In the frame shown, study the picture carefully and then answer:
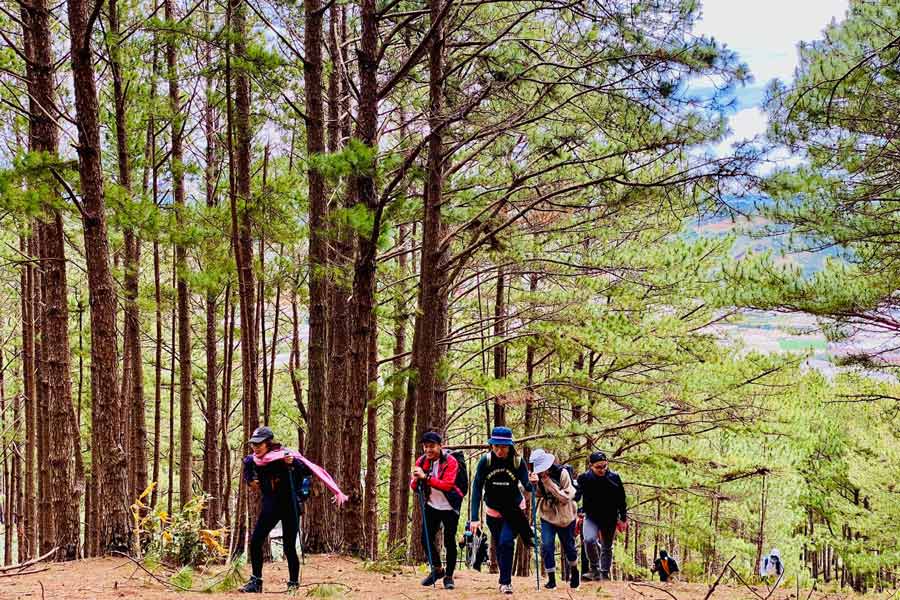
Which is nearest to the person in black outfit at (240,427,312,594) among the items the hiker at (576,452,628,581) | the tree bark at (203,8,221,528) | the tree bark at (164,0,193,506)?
the hiker at (576,452,628,581)

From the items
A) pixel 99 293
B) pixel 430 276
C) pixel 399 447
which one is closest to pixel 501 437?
pixel 430 276

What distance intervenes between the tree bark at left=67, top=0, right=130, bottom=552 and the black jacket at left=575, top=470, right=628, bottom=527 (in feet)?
18.7

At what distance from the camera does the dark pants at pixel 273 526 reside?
7422mm

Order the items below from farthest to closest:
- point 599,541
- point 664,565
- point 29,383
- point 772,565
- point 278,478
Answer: point 772,565 < point 29,383 < point 664,565 < point 599,541 < point 278,478

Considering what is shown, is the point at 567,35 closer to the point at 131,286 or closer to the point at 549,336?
the point at 549,336

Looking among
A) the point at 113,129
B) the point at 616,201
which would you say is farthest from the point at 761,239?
the point at 113,129

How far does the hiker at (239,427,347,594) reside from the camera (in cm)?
742

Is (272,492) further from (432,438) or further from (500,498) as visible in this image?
(500,498)

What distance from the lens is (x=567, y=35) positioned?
1077 cm

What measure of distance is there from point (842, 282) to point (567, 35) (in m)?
6.12

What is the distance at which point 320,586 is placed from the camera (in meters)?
7.55

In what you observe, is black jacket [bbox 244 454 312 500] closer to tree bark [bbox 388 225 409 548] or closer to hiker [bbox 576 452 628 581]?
hiker [bbox 576 452 628 581]

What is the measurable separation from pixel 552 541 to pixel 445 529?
53.2 inches

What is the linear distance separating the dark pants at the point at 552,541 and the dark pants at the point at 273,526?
9.31ft
